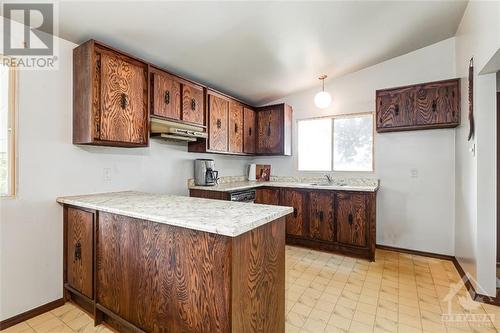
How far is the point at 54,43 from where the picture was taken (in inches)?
80.5

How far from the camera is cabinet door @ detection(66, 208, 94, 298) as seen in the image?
1.89 metres

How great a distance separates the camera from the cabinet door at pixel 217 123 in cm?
326

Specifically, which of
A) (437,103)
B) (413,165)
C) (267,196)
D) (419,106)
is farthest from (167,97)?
(413,165)

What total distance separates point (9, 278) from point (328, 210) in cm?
331

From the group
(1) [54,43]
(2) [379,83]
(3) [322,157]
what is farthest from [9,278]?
(2) [379,83]

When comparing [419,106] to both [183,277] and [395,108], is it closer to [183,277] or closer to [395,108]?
[395,108]

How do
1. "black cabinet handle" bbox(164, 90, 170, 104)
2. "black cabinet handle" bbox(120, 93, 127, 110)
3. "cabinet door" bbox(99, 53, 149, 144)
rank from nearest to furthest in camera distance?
"cabinet door" bbox(99, 53, 149, 144) < "black cabinet handle" bbox(120, 93, 127, 110) < "black cabinet handle" bbox(164, 90, 170, 104)

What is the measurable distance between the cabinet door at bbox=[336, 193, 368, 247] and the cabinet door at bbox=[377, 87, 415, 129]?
1.08 m

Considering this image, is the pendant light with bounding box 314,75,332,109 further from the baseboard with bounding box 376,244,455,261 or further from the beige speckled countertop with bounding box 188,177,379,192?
the baseboard with bounding box 376,244,455,261

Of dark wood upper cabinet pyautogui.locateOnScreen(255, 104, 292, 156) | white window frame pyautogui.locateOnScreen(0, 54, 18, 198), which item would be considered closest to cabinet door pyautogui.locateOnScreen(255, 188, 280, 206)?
dark wood upper cabinet pyautogui.locateOnScreen(255, 104, 292, 156)

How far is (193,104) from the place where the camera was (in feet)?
9.81

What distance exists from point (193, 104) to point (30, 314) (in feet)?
8.14

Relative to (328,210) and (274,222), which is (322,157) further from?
(274,222)

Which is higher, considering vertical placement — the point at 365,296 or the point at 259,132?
the point at 259,132
